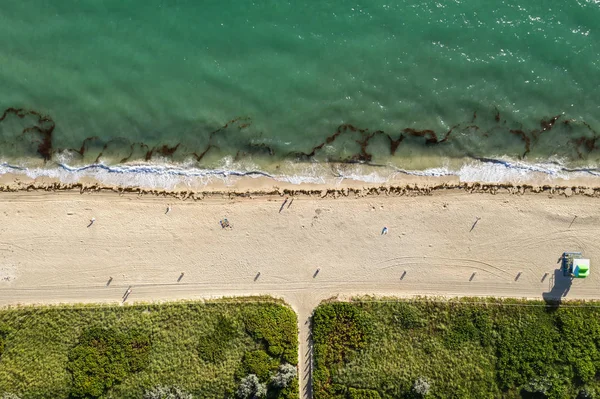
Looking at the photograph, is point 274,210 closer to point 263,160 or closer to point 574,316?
point 263,160

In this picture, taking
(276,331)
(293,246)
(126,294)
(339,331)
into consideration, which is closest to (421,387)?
(339,331)

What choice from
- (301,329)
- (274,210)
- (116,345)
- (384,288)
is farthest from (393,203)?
(116,345)

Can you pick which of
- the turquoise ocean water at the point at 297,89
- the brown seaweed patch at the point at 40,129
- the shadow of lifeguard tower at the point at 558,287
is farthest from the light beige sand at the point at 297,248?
the brown seaweed patch at the point at 40,129

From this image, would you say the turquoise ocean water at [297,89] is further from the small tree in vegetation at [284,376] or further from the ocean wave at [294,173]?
the small tree in vegetation at [284,376]

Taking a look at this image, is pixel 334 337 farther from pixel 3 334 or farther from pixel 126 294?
pixel 3 334

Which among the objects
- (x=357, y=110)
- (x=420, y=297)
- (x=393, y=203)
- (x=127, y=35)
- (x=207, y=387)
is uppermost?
(x=127, y=35)

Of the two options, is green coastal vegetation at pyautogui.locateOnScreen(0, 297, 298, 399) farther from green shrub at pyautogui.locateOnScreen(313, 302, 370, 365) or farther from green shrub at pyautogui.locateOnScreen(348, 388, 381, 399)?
green shrub at pyautogui.locateOnScreen(348, 388, 381, 399)
